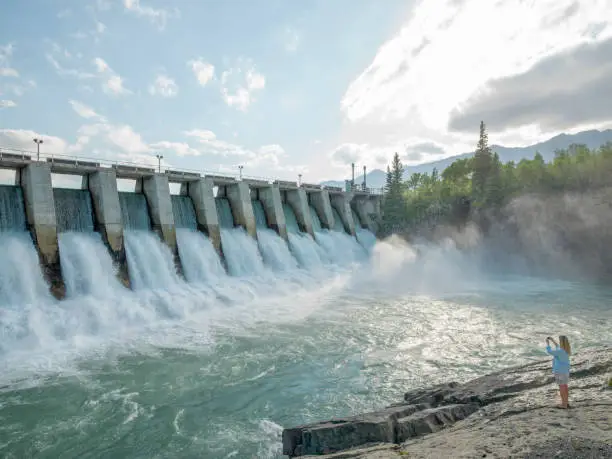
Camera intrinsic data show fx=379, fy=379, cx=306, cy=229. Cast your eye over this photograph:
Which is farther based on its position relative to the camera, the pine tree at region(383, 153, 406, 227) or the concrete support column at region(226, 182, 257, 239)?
the pine tree at region(383, 153, 406, 227)

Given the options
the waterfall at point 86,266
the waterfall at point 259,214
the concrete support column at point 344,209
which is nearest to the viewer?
the waterfall at point 86,266

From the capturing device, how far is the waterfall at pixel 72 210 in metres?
21.4

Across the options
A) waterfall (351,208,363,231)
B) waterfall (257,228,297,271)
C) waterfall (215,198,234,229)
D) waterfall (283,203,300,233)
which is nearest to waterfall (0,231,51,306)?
waterfall (215,198,234,229)

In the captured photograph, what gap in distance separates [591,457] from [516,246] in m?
36.6

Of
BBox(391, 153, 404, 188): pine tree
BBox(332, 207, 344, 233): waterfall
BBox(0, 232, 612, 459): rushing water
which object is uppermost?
BBox(391, 153, 404, 188): pine tree

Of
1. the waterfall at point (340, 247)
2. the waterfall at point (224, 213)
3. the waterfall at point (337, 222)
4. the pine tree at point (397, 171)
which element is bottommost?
the waterfall at point (340, 247)

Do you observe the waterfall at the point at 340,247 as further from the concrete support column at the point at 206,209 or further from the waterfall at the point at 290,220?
the concrete support column at the point at 206,209

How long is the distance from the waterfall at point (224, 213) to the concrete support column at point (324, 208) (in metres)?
12.0

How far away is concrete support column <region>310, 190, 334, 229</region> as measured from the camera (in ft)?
133

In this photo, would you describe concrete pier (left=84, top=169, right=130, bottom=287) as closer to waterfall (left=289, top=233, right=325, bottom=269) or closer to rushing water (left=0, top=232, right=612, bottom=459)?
rushing water (left=0, top=232, right=612, bottom=459)

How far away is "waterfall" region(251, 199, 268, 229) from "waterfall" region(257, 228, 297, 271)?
4.12ft

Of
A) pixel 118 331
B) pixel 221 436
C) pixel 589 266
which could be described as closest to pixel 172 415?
pixel 221 436

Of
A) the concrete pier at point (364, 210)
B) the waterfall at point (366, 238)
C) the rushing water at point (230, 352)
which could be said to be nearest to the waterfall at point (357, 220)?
the concrete pier at point (364, 210)

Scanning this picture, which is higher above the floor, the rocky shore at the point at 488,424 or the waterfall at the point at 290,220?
the waterfall at the point at 290,220
